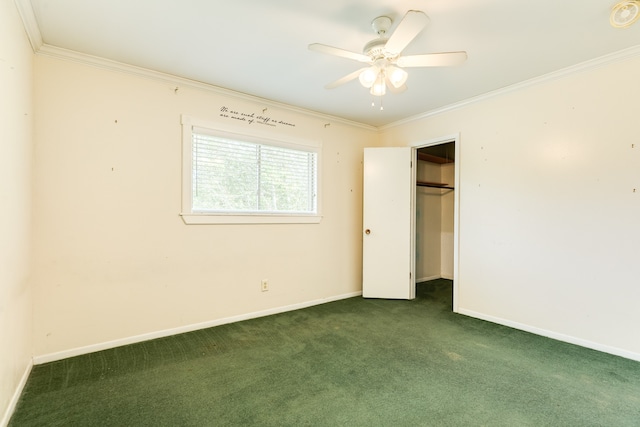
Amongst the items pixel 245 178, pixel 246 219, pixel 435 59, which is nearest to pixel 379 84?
pixel 435 59

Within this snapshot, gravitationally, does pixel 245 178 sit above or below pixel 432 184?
below

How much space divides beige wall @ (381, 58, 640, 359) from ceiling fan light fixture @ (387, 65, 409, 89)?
5.62 ft

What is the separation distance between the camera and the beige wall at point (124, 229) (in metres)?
2.28

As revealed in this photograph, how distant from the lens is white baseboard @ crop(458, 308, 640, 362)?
7.68 ft

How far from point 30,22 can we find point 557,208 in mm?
4260

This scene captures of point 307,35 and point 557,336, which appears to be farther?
point 557,336

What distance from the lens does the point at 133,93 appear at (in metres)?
2.59

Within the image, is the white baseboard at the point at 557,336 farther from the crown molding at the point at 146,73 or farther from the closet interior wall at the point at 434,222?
the crown molding at the point at 146,73

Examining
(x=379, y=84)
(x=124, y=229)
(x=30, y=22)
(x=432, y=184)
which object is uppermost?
(x=30, y=22)

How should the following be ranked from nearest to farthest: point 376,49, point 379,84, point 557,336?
1. point 376,49
2. point 379,84
3. point 557,336

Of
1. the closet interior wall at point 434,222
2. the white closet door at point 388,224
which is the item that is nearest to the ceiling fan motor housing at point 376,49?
the white closet door at point 388,224

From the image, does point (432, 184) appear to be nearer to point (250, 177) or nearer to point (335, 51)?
point (250, 177)

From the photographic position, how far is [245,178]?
322 centimetres

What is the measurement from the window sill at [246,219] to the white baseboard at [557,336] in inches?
82.2
